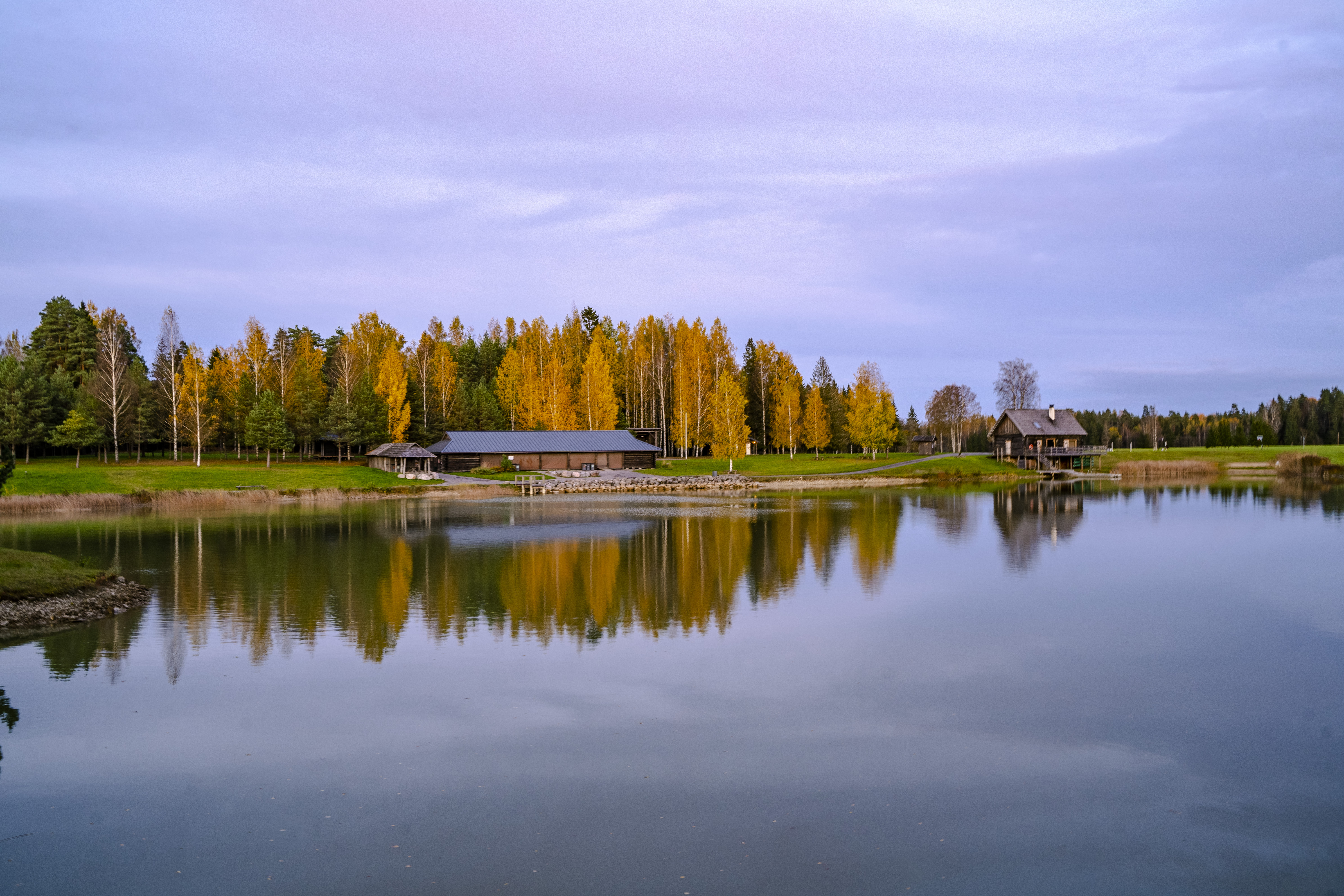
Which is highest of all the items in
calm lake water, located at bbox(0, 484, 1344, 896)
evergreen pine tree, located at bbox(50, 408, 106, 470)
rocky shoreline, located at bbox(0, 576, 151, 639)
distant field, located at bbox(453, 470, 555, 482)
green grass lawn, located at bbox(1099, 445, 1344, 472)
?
evergreen pine tree, located at bbox(50, 408, 106, 470)

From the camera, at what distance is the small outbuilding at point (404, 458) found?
69062 millimetres

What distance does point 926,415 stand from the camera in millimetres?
139125

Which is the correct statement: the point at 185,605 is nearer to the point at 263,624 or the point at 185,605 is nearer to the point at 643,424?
the point at 263,624

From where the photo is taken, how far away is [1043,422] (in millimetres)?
91688

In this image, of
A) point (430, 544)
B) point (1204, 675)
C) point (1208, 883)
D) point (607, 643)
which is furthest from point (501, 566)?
point (1208, 883)

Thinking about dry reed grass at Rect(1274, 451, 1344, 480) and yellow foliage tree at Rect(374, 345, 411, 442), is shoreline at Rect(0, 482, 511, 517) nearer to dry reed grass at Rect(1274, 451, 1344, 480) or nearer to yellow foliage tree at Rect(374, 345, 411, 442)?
yellow foliage tree at Rect(374, 345, 411, 442)

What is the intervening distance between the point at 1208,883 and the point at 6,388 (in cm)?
7742

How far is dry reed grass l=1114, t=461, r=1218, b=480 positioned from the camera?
8262cm

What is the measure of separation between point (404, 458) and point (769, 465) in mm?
32800

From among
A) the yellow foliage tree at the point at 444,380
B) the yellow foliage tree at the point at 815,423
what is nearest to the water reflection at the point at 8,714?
the yellow foliage tree at the point at 444,380

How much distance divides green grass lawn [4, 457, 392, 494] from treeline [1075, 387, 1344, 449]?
107 m

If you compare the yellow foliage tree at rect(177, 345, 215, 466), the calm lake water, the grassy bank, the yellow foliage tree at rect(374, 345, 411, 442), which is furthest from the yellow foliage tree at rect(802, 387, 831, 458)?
the calm lake water

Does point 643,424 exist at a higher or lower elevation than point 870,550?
higher

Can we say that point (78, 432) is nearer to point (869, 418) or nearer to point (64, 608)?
point (64, 608)
